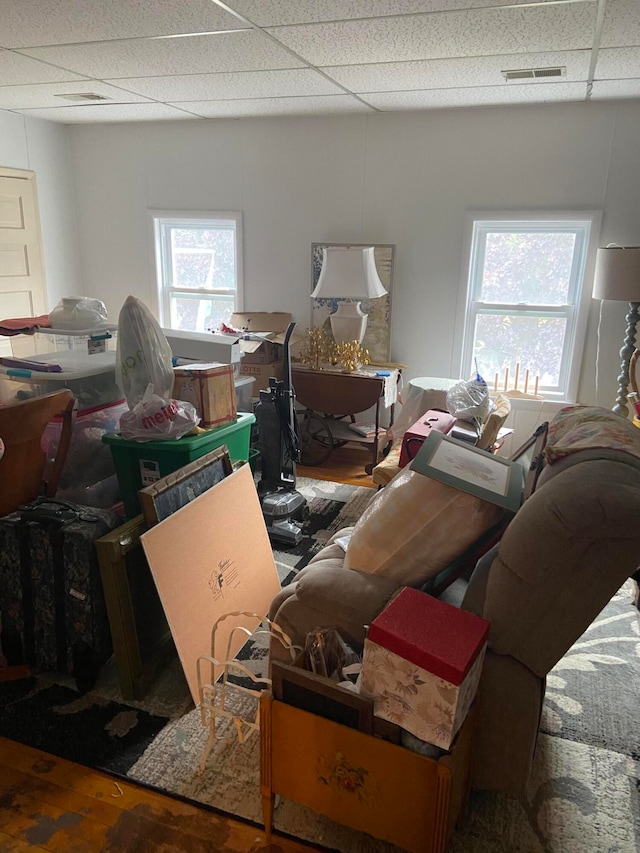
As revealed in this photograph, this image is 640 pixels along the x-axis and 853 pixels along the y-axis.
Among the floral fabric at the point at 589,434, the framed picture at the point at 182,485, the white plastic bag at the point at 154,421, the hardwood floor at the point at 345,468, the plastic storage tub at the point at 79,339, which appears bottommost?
the hardwood floor at the point at 345,468

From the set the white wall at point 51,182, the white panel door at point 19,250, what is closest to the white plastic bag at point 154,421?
the white panel door at point 19,250

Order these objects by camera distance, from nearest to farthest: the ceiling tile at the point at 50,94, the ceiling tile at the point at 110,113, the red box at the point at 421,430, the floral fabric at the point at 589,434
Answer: the floral fabric at the point at 589,434, the red box at the point at 421,430, the ceiling tile at the point at 50,94, the ceiling tile at the point at 110,113

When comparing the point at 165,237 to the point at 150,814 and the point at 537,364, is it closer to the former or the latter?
the point at 537,364

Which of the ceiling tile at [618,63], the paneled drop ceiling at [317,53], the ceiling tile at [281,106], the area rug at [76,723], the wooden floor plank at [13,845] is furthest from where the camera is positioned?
the ceiling tile at [281,106]

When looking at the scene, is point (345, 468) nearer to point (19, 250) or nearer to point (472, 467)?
point (472, 467)

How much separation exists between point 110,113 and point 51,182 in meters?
0.87

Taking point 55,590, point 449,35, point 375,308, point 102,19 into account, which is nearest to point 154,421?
point 55,590

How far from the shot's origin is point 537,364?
4188mm

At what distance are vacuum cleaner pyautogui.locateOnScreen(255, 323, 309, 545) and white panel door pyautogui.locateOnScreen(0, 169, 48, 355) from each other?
230cm

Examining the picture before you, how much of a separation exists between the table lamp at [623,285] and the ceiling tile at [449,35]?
1132mm

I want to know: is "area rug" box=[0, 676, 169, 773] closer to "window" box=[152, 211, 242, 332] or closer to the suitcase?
the suitcase

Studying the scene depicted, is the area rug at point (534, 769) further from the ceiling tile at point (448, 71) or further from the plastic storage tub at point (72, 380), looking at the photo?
the ceiling tile at point (448, 71)

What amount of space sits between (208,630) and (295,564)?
0.81m

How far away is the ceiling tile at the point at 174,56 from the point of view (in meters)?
2.65
